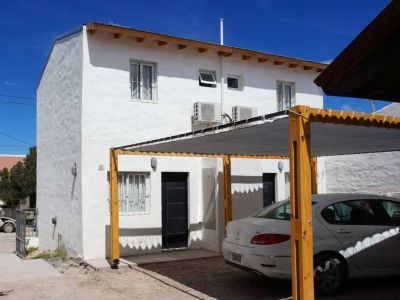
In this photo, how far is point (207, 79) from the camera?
45.2ft

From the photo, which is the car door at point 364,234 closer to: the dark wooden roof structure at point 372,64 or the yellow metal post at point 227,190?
the dark wooden roof structure at point 372,64

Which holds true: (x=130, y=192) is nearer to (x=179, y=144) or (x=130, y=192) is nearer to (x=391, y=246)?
(x=179, y=144)

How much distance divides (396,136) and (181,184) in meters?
6.67

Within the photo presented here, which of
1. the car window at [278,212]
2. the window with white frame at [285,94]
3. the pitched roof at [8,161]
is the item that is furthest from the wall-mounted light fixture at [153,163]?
the pitched roof at [8,161]

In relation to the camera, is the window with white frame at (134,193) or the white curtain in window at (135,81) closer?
the window with white frame at (134,193)

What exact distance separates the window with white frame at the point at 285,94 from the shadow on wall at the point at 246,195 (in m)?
2.98

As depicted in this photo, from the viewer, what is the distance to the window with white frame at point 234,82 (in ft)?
46.6

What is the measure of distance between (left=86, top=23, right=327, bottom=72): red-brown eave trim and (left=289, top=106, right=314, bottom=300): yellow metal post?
727cm

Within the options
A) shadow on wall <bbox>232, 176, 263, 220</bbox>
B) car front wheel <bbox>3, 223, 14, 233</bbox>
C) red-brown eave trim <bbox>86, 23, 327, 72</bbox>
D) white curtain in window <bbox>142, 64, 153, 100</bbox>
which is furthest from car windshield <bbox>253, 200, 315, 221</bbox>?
car front wheel <bbox>3, 223, 14, 233</bbox>

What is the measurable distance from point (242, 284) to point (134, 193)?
15.7 feet

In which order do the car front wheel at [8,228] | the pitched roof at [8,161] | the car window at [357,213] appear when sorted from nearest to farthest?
1. the car window at [357,213]
2. the car front wheel at [8,228]
3. the pitched roof at [8,161]

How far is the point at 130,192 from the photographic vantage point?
40.8ft

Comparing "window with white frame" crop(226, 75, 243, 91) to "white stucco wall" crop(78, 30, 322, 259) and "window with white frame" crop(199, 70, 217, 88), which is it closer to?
"white stucco wall" crop(78, 30, 322, 259)

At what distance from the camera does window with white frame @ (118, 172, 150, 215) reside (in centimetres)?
1232
